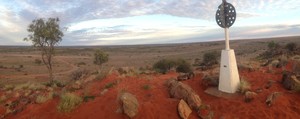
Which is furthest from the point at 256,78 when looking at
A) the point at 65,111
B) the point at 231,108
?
the point at 65,111

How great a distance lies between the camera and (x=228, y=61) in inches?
464

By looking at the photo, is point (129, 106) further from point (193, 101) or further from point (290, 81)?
point (290, 81)

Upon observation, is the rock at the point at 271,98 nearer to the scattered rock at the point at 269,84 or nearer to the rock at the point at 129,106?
the scattered rock at the point at 269,84

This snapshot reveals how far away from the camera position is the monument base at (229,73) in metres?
11.8

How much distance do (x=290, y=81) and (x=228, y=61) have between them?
261cm

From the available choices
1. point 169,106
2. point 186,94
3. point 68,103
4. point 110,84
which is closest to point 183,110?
point 169,106

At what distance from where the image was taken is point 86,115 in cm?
1112

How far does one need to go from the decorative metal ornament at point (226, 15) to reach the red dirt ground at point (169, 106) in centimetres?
300

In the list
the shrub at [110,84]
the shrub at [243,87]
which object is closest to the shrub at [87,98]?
the shrub at [110,84]

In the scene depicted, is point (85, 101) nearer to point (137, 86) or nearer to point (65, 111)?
point (65, 111)

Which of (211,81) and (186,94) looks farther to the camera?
(211,81)

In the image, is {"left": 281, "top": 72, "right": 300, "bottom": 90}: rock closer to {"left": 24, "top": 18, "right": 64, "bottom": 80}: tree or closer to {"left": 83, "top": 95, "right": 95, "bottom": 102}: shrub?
{"left": 83, "top": 95, "right": 95, "bottom": 102}: shrub

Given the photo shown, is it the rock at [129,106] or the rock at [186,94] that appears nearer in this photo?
the rock at [129,106]

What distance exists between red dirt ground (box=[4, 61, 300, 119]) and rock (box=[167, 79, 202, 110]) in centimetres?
35
